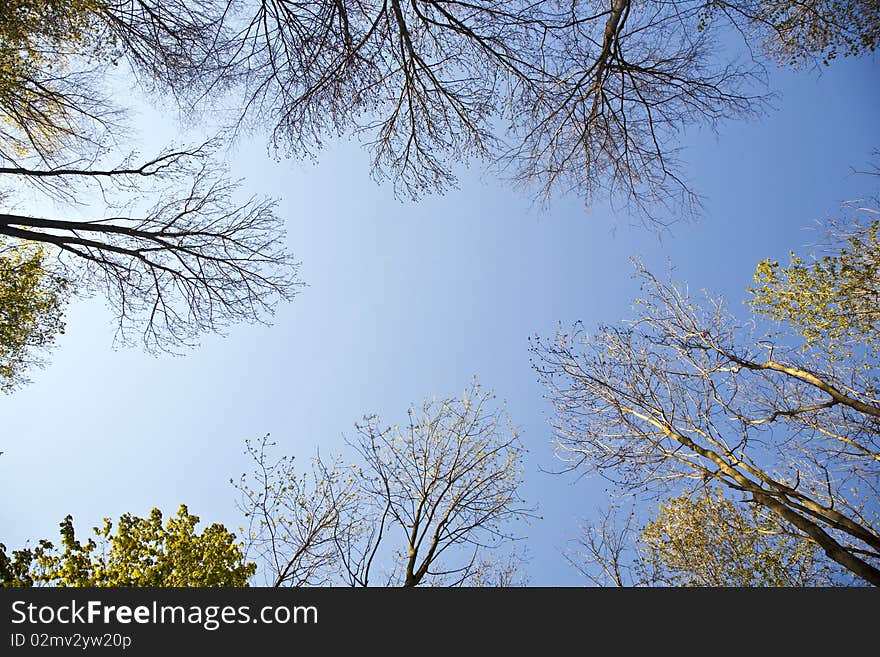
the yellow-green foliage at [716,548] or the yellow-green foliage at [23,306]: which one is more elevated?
the yellow-green foliage at [23,306]

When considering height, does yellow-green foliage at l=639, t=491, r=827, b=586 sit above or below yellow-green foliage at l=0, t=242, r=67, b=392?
below

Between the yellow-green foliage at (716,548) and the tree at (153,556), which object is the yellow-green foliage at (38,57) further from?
the yellow-green foliage at (716,548)

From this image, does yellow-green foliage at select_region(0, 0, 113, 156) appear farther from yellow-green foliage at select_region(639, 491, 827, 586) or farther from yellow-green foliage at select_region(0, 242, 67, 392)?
yellow-green foliage at select_region(639, 491, 827, 586)

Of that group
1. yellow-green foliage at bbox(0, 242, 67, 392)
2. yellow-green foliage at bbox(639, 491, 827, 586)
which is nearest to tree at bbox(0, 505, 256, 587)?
yellow-green foliage at bbox(0, 242, 67, 392)

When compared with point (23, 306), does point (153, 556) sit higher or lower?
lower

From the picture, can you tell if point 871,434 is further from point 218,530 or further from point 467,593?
point 218,530

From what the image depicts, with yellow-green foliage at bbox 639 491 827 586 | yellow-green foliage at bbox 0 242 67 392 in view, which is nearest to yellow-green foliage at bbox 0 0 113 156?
yellow-green foliage at bbox 0 242 67 392

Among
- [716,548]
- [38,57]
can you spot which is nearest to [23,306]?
[38,57]

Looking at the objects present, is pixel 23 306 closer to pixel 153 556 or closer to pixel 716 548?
pixel 153 556

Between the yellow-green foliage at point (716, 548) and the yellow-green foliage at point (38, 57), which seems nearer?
the yellow-green foliage at point (38, 57)

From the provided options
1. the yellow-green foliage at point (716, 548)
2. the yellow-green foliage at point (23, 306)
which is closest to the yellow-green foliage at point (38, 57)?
the yellow-green foliage at point (23, 306)

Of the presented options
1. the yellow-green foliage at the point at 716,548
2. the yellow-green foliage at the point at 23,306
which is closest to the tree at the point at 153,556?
the yellow-green foliage at the point at 23,306

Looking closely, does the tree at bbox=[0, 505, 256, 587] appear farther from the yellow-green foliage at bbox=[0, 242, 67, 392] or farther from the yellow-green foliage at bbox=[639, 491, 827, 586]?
the yellow-green foliage at bbox=[639, 491, 827, 586]

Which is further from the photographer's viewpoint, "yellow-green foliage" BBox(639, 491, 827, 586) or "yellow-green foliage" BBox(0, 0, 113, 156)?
"yellow-green foliage" BBox(639, 491, 827, 586)
